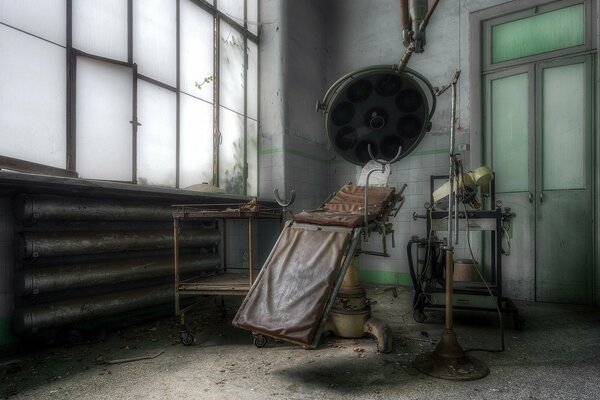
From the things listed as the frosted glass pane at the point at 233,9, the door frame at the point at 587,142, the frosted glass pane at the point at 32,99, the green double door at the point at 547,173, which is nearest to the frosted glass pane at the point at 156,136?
the frosted glass pane at the point at 32,99

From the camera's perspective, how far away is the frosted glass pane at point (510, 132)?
4.05 meters

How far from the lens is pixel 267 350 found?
2447 mm

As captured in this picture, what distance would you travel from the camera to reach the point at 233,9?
14.8 feet

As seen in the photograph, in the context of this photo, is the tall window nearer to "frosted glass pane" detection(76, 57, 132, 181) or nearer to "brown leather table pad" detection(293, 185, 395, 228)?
"frosted glass pane" detection(76, 57, 132, 181)

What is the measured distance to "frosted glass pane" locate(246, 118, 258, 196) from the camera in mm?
4641

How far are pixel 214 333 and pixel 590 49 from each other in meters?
4.64

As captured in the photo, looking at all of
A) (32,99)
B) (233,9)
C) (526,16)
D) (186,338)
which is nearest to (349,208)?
(186,338)

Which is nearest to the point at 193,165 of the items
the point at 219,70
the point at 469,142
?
the point at 219,70

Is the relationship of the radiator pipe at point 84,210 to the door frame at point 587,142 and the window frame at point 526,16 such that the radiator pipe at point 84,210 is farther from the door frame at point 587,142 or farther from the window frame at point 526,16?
the window frame at point 526,16

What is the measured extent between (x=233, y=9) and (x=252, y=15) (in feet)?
1.21

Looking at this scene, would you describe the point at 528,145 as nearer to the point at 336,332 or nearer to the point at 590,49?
the point at 590,49

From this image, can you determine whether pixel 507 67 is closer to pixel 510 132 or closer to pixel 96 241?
pixel 510 132

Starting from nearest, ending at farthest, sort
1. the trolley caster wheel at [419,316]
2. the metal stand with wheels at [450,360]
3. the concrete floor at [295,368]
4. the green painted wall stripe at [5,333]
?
the concrete floor at [295,368] < the metal stand with wheels at [450,360] < the green painted wall stripe at [5,333] < the trolley caster wheel at [419,316]

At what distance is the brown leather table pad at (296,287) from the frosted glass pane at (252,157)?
94.5 inches
